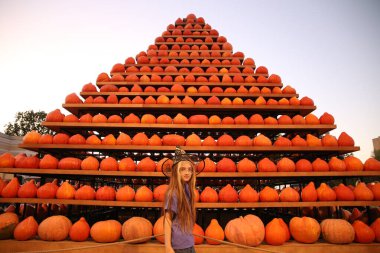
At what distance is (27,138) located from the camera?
420 centimetres

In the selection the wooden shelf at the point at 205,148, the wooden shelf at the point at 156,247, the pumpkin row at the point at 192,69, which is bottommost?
the wooden shelf at the point at 156,247

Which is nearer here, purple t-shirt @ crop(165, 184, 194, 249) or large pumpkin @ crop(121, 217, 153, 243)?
purple t-shirt @ crop(165, 184, 194, 249)

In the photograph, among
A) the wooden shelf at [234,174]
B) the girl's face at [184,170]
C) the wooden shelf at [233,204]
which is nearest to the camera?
the girl's face at [184,170]

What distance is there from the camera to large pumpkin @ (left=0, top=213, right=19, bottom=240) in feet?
11.2

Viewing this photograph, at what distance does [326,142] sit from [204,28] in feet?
17.4

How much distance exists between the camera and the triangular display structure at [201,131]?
384 centimetres

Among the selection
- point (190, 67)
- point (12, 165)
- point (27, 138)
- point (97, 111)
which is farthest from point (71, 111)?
point (190, 67)

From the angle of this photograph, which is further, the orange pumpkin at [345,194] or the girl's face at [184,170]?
the orange pumpkin at [345,194]

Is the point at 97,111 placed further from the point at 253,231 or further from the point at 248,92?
the point at 253,231

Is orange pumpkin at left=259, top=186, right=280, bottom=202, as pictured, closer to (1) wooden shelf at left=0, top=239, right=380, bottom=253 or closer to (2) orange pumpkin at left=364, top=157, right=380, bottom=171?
(1) wooden shelf at left=0, top=239, right=380, bottom=253

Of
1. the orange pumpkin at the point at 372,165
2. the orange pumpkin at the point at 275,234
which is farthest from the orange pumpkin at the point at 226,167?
the orange pumpkin at the point at 372,165

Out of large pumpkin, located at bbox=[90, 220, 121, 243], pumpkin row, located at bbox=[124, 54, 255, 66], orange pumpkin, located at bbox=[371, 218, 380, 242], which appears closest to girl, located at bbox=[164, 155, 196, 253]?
large pumpkin, located at bbox=[90, 220, 121, 243]

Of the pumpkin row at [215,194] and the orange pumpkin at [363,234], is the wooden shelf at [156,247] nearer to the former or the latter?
the orange pumpkin at [363,234]

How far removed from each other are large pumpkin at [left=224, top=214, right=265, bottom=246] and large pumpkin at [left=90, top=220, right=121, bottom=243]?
1.68 m
